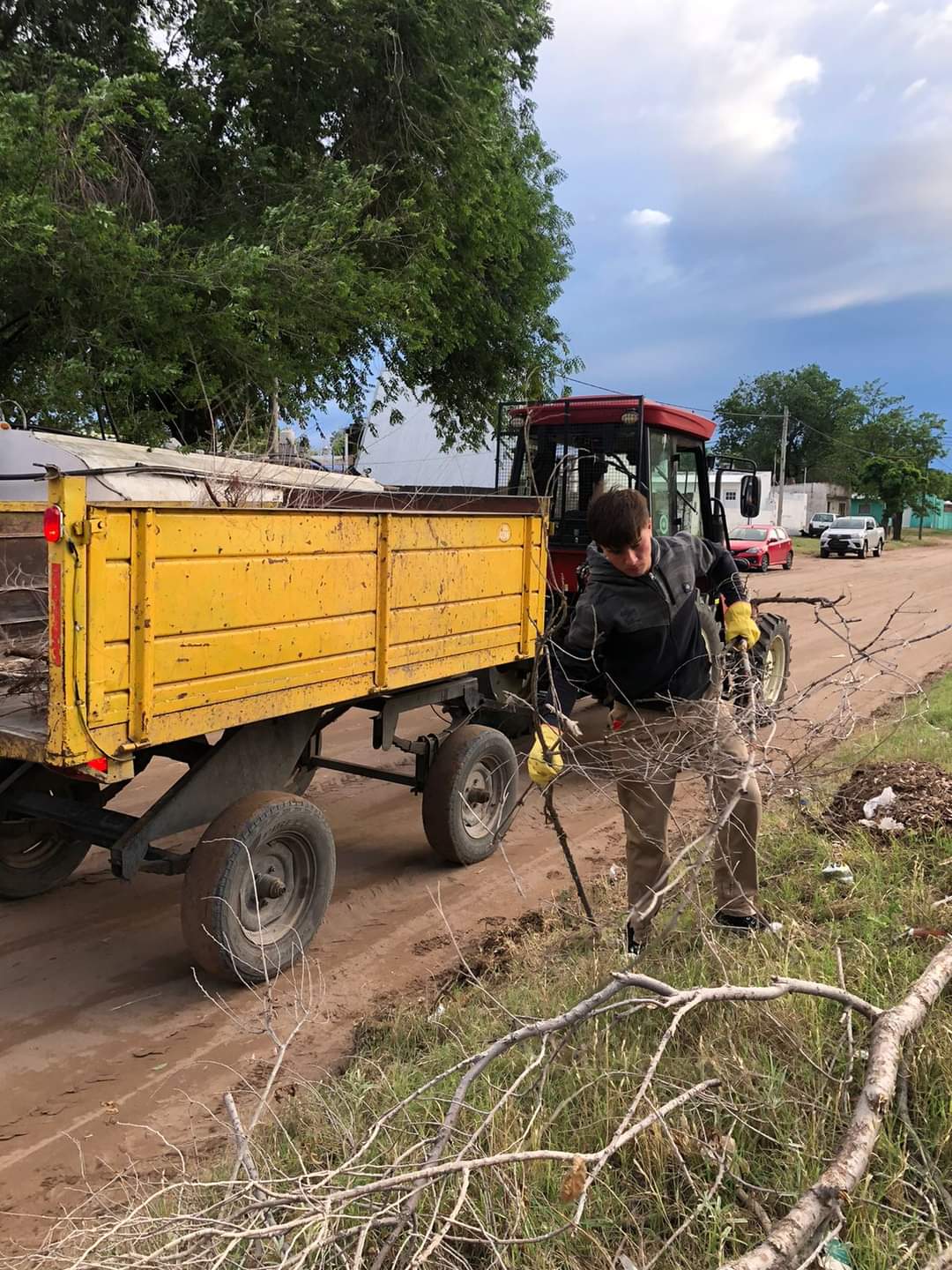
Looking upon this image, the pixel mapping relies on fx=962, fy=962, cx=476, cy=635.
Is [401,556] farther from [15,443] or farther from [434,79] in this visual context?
[434,79]

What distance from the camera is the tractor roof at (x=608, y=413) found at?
23.8ft

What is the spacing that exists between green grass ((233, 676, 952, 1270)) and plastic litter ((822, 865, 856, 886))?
0.04 m

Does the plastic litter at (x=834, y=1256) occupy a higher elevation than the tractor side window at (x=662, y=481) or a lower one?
lower

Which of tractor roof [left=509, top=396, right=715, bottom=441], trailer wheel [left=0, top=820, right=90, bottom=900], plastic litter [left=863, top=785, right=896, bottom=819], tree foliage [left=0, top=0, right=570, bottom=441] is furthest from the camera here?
tree foliage [left=0, top=0, right=570, bottom=441]

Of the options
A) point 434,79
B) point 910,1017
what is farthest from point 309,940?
point 434,79

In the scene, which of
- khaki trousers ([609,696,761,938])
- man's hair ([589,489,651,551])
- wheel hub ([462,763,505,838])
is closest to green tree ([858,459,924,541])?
wheel hub ([462,763,505,838])

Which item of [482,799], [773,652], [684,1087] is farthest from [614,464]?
[684,1087]

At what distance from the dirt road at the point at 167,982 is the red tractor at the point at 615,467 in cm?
192

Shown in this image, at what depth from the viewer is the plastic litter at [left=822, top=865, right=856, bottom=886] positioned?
4.17m

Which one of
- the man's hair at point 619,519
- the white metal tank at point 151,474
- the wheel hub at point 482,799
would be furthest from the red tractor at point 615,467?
the man's hair at point 619,519

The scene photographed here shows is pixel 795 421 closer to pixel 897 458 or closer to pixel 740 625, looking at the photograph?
pixel 897 458

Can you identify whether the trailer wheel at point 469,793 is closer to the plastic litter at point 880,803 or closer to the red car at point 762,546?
the plastic litter at point 880,803

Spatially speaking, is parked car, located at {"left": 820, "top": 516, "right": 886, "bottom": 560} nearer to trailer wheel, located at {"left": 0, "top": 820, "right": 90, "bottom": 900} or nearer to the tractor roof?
the tractor roof

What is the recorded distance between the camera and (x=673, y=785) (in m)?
4.14
